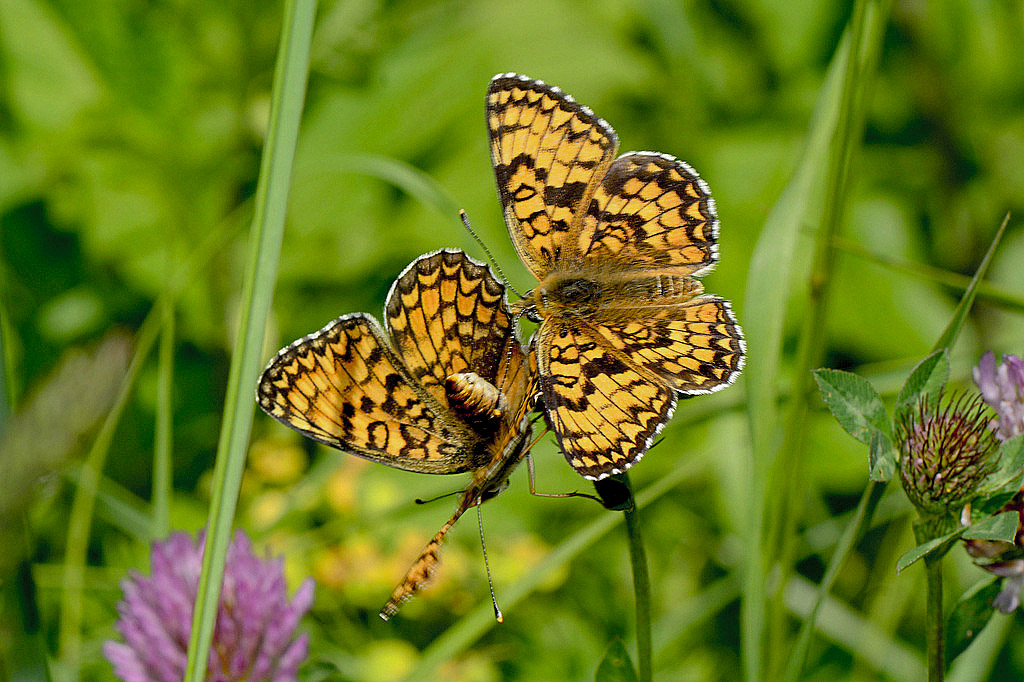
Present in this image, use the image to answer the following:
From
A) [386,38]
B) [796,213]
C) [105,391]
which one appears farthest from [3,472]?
[386,38]

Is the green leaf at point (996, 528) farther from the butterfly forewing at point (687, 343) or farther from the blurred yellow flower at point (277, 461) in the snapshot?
the blurred yellow flower at point (277, 461)

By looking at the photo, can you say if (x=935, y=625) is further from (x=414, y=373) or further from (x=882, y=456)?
(x=414, y=373)

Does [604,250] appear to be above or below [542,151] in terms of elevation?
below

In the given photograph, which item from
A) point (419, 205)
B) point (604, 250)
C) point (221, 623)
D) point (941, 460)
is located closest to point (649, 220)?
point (604, 250)

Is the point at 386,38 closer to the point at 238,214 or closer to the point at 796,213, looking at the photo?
the point at 238,214

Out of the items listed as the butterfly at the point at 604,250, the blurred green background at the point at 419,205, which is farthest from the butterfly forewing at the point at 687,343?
the blurred green background at the point at 419,205

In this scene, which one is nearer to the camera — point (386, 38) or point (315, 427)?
point (315, 427)

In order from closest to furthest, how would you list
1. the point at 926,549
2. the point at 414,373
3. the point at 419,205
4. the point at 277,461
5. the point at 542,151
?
the point at 926,549 < the point at 414,373 < the point at 542,151 < the point at 277,461 < the point at 419,205
